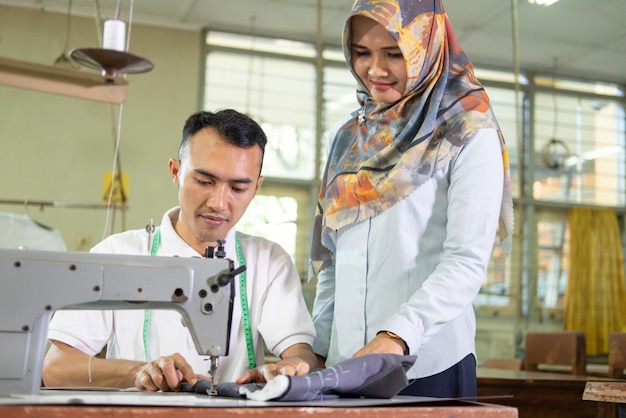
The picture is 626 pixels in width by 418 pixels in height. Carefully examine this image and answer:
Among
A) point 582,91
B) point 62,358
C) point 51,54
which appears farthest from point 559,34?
point 62,358

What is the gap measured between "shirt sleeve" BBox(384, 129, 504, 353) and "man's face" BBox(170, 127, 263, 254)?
453 mm

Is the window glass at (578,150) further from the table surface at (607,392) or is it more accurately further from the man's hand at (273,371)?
the man's hand at (273,371)

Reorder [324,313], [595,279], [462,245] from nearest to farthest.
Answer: [462,245]
[324,313]
[595,279]

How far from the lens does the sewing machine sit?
1229 mm

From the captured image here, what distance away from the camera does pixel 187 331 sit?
5.57ft

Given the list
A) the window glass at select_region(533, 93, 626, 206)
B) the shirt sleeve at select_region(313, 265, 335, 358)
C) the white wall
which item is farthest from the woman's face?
the window glass at select_region(533, 93, 626, 206)

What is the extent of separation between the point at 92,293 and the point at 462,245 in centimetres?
65

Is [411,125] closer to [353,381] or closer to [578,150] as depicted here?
[353,381]

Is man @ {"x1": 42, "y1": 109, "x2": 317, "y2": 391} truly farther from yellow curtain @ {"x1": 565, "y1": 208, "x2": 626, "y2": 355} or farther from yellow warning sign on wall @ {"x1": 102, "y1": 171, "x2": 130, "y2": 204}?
yellow curtain @ {"x1": 565, "y1": 208, "x2": 626, "y2": 355}

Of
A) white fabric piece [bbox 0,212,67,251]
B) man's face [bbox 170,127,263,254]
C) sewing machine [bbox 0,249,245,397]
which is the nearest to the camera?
sewing machine [bbox 0,249,245,397]

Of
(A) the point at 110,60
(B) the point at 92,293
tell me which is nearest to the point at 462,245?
(B) the point at 92,293

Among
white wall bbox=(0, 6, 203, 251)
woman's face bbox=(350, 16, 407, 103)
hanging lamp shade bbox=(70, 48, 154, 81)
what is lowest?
woman's face bbox=(350, 16, 407, 103)

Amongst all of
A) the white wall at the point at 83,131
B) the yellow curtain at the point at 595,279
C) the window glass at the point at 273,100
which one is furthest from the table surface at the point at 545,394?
the yellow curtain at the point at 595,279

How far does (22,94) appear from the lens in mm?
6691
